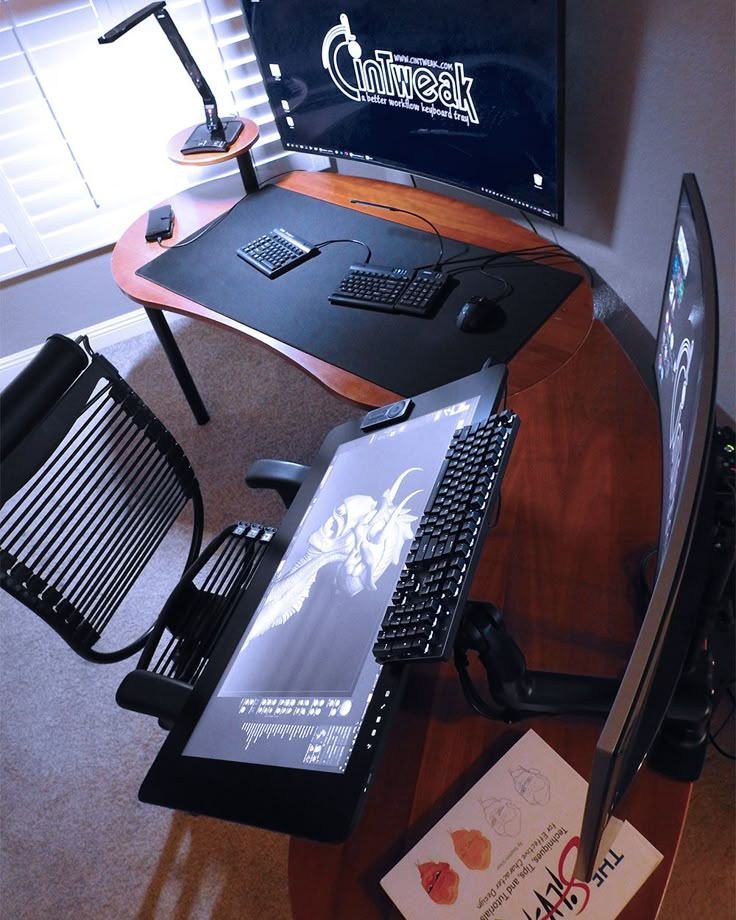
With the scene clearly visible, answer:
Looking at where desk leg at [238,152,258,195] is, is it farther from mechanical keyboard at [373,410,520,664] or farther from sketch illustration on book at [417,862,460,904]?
sketch illustration on book at [417,862,460,904]

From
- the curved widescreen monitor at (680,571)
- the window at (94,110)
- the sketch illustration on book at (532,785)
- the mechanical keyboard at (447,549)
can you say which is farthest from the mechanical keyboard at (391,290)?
the window at (94,110)

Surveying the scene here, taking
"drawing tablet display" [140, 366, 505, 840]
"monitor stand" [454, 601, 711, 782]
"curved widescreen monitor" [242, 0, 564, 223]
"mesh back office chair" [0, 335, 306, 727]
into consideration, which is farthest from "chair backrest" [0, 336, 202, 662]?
"curved widescreen monitor" [242, 0, 564, 223]

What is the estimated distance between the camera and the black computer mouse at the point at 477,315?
155 centimetres

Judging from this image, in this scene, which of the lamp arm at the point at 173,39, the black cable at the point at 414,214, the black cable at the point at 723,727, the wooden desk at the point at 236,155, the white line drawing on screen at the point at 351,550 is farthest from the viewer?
the wooden desk at the point at 236,155

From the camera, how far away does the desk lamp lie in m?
2.06

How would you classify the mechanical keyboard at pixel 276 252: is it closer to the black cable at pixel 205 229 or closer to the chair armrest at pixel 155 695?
the black cable at pixel 205 229

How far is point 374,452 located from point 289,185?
1359 mm

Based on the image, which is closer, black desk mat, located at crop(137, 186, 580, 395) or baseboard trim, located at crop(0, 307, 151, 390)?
black desk mat, located at crop(137, 186, 580, 395)

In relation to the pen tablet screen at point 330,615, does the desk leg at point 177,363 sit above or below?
below

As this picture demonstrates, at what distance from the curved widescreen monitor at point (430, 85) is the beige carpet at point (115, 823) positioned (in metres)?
0.98

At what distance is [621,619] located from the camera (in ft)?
3.38

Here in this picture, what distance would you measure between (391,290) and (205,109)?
40.2 inches

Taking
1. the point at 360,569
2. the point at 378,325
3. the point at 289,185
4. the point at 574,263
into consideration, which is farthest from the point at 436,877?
the point at 289,185

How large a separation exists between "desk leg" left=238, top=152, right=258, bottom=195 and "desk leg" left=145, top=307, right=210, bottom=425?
0.48 metres
